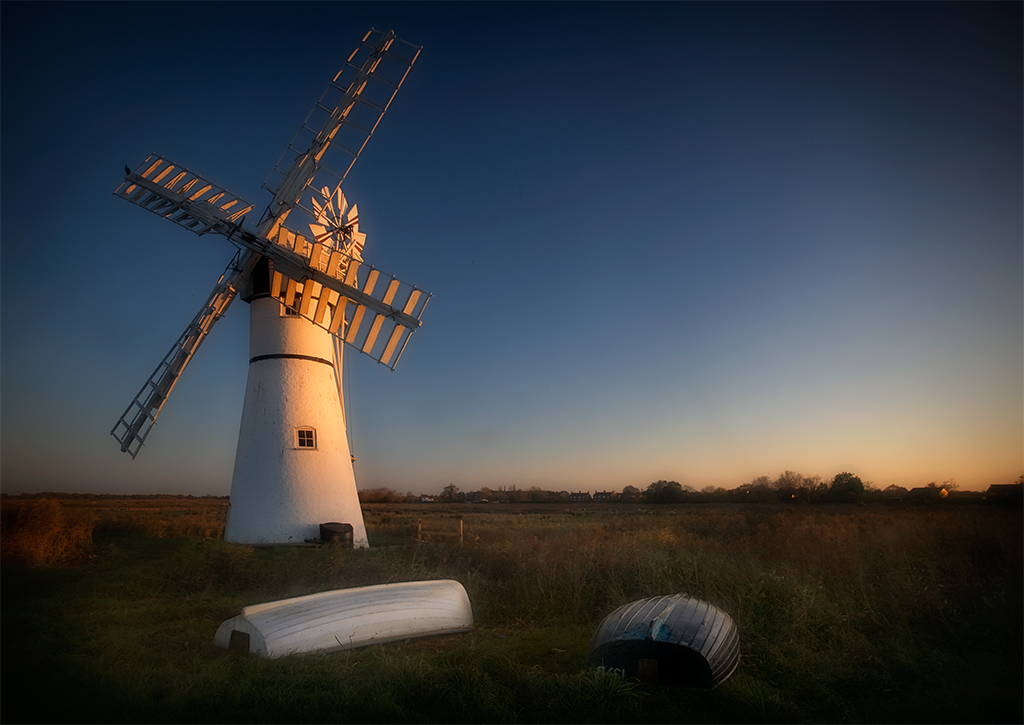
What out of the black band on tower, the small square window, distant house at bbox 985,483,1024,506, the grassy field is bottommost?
the grassy field

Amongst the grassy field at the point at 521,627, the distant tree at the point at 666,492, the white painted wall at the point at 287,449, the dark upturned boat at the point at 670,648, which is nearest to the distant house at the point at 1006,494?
the grassy field at the point at 521,627

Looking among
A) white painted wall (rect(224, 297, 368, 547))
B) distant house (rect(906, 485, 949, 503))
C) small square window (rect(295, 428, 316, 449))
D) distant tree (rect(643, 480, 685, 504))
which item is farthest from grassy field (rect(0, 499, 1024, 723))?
distant tree (rect(643, 480, 685, 504))

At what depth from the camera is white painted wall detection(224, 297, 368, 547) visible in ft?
49.5

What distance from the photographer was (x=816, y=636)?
8.88 meters

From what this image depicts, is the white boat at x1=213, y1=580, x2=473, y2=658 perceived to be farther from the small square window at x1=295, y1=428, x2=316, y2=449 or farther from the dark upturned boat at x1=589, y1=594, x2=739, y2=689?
the small square window at x1=295, y1=428, x2=316, y2=449

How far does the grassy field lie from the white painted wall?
113cm

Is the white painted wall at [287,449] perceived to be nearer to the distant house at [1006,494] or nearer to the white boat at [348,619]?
the white boat at [348,619]

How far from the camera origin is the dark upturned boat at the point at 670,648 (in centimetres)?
679

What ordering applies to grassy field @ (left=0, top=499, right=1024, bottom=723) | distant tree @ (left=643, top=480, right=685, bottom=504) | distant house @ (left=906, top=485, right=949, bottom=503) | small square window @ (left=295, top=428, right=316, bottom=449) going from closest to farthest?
grassy field @ (left=0, top=499, right=1024, bottom=723) < small square window @ (left=295, top=428, right=316, bottom=449) < distant house @ (left=906, top=485, right=949, bottom=503) < distant tree @ (left=643, top=480, right=685, bottom=504)

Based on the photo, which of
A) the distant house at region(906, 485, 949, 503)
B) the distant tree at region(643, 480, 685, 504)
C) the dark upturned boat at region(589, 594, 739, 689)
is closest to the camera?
the dark upturned boat at region(589, 594, 739, 689)

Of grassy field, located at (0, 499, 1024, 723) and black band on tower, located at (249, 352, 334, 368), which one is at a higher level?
black band on tower, located at (249, 352, 334, 368)

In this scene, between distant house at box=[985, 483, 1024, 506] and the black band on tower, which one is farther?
the black band on tower

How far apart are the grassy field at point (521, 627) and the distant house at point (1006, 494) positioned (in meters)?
0.46

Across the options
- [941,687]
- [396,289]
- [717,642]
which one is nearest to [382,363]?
[396,289]
